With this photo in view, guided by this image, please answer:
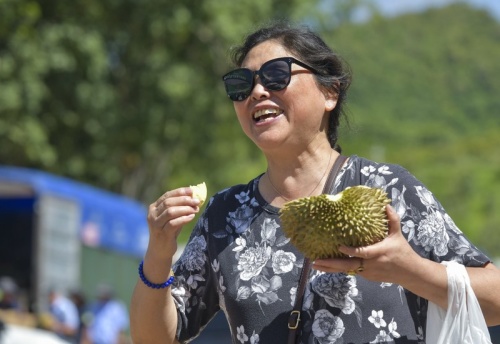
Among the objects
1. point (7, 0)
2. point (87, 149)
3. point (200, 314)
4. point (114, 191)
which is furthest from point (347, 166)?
point (114, 191)

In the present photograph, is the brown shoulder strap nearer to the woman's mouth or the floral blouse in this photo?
the floral blouse

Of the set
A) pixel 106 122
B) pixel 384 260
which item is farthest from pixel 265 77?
pixel 106 122

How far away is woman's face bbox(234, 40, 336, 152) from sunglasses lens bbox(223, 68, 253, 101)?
2 centimetres

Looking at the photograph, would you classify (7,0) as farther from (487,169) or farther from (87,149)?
(487,169)

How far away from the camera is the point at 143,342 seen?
3.44 m

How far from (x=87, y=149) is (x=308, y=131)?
1882cm

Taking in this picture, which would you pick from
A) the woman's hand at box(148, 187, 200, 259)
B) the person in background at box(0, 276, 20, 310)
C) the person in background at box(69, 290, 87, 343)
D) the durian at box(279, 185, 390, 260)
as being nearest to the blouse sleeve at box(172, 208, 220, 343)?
the woman's hand at box(148, 187, 200, 259)

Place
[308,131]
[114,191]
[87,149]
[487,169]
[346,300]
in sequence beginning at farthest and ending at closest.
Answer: [487,169], [114,191], [87,149], [308,131], [346,300]

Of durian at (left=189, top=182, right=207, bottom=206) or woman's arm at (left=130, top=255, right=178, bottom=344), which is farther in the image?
woman's arm at (left=130, top=255, right=178, bottom=344)

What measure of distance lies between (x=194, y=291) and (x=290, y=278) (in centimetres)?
41

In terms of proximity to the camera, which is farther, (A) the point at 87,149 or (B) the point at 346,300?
(A) the point at 87,149

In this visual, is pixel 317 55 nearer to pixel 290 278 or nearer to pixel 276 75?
pixel 276 75

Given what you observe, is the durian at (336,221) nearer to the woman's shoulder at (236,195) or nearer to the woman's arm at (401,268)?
the woman's arm at (401,268)

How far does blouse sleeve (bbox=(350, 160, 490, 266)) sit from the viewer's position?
124 inches
